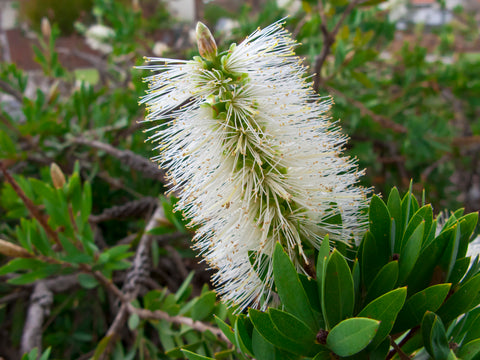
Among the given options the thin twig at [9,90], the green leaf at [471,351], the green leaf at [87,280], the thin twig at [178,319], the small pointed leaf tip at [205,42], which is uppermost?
the thin twig at [9,90]

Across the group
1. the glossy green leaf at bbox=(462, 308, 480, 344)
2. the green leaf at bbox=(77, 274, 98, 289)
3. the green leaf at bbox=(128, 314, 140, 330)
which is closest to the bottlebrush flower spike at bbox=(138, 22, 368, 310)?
the glossy green leaf at bbox=(462, 308, 480, 344)

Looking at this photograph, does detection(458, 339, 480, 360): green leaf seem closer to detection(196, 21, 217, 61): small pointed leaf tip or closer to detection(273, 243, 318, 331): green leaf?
detection(273, 243, 318, 331): green leaf

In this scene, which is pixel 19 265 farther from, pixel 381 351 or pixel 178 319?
pixel 381 351

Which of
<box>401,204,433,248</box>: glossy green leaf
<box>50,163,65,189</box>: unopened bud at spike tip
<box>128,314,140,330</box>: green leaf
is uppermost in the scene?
<box>50,163,65,189</box>: unopened bud at spike tip

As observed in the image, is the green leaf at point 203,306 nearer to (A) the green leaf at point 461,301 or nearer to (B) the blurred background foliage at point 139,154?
(B) the blurred background foliage at point 139,154

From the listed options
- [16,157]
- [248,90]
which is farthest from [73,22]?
[248,90]

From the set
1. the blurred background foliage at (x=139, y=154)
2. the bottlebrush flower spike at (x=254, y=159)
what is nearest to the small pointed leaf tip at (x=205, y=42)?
the bottlebrush flower spike at (x=254, y=159)
